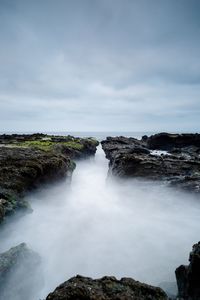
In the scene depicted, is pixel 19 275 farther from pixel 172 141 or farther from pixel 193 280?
pixel 172 141

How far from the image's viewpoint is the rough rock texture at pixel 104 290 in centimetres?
510

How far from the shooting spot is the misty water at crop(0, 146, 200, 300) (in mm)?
10742

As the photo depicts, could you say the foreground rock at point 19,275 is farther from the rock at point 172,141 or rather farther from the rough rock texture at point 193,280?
the rock at point 172,141

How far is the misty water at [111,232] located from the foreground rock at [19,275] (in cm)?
37

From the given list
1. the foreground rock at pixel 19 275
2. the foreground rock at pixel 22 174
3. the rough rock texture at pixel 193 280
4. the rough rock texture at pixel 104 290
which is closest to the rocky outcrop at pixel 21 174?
the foreground rock at pixel 22 174

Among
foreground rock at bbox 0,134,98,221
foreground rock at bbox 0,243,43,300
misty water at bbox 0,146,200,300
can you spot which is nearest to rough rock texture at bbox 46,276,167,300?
foreground rock at bbox 0,243,43,300

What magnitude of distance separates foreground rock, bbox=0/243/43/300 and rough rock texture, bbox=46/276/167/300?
3.51 metres

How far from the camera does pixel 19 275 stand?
834 cm

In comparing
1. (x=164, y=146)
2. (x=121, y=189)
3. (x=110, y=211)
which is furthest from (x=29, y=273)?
(x=164, y=146)

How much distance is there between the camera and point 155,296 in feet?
17.8

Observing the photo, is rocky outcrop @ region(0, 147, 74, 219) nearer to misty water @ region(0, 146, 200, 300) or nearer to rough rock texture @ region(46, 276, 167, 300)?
misty water @ region(0, 146, 200, 300)

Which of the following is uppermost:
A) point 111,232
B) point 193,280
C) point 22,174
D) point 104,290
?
point 22,174

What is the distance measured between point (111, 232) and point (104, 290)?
9.09 metres

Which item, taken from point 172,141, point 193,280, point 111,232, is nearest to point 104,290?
point 193,280
